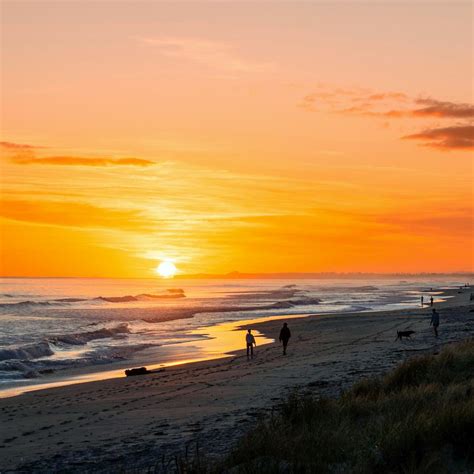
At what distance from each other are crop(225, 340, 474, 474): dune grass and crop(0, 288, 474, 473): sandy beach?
5.42 ft

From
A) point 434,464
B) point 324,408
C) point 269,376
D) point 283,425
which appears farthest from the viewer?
point 269,376

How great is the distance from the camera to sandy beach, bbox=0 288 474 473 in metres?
10.5

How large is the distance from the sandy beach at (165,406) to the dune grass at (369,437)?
165cm

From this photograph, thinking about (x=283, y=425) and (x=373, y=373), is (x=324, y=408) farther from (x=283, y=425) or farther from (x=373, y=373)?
(x=373, y=373)

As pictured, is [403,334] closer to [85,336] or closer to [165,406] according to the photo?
[165,406]

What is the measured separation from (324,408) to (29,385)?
48.5 ft

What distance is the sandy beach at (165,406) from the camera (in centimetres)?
1055

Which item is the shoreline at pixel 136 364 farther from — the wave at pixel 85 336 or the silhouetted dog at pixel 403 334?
the silhouetted dog at pixel 403 334

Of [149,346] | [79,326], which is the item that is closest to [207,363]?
[149,346]

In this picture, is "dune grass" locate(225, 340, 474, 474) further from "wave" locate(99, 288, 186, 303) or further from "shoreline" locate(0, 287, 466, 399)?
"wave" locate(99, 288, 186, 303)

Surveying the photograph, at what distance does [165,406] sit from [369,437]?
7563mm

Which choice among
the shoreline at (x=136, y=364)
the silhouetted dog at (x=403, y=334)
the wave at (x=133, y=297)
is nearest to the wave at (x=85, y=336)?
the shoreline at (x=136, y=364)

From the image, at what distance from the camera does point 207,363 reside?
81.5 ft

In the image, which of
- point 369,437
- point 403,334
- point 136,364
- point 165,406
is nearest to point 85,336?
point 136,364
